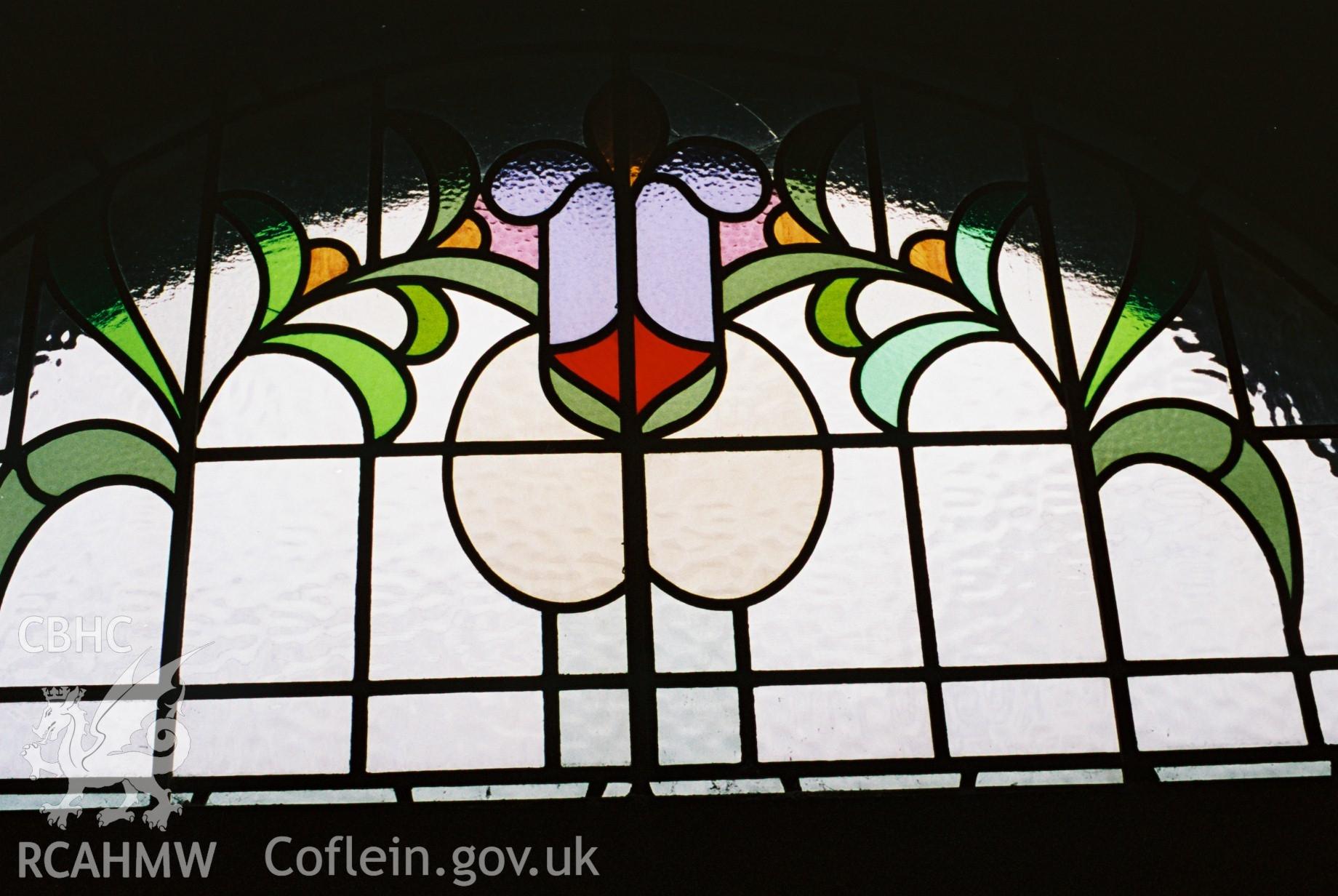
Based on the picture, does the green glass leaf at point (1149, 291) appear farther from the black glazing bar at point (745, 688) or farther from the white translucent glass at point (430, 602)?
the white translucent glass at point (430, 602)

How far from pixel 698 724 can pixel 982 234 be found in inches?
42.9

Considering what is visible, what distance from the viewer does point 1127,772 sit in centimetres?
222

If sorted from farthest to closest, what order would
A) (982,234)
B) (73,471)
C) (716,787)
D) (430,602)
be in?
(982,234), (73,471), (430,602), (716,787)

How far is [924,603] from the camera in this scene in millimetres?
2320

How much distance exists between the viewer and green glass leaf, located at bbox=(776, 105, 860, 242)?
263 centimetres

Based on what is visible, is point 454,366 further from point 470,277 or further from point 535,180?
point 535,180

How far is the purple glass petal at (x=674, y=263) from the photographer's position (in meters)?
2.51

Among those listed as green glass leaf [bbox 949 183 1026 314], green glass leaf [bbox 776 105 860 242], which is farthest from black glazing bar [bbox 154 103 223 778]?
green glass leaf [bbox 949 183 1026 314]

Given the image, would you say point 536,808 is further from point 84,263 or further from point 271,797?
point 84,263

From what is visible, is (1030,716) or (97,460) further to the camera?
(97,460)

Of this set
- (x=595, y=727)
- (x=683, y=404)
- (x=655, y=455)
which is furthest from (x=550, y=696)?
(x=683, y=404)

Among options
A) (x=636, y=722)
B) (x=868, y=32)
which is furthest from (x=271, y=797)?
(x=868, y=32)

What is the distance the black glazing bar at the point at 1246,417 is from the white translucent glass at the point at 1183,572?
2 centimetres

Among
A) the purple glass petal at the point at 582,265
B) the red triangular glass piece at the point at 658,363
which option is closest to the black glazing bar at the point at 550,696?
the red triangular glass piece at the point at 658,363
